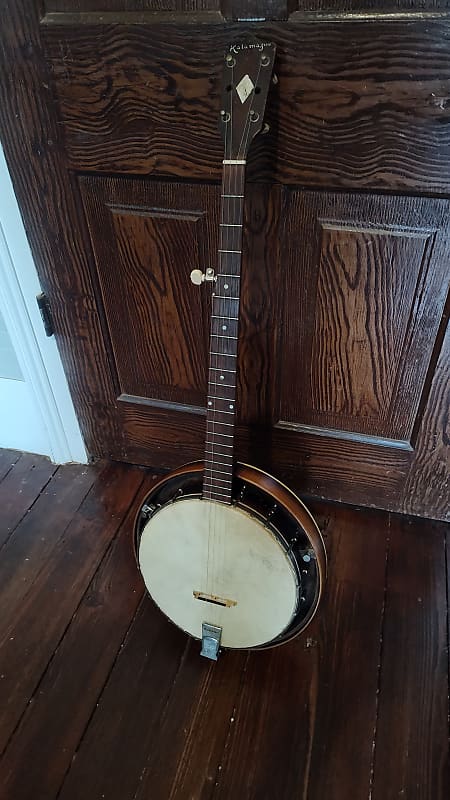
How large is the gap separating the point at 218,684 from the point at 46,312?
0.86 meters

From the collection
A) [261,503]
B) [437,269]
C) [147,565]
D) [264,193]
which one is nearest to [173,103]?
[264,193]

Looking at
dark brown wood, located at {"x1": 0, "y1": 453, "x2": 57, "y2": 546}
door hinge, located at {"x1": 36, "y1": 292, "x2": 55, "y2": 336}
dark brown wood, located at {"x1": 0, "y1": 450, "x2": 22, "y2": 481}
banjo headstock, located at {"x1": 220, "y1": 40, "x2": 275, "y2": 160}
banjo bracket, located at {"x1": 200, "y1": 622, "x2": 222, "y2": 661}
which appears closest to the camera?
banjo headstock, located at {"x1": 220, "y1": 40, "x2": 275, "y2": 160}

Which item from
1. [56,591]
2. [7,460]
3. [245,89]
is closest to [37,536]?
[56,591]

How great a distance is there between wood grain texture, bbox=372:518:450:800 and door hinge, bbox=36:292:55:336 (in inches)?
36.4

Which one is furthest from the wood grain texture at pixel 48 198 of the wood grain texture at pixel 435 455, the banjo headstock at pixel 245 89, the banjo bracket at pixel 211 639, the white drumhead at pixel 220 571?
the wood grain texture at pixel 435 455

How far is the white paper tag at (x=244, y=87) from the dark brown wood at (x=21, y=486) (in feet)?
3.56

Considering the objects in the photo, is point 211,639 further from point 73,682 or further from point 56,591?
point 56,591

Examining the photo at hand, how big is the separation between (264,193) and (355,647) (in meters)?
0.89

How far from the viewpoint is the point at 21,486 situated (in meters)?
1.49

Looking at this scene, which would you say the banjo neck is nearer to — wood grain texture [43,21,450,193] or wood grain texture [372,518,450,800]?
wood grain texture [43,21,450,193]

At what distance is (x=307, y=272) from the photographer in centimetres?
107

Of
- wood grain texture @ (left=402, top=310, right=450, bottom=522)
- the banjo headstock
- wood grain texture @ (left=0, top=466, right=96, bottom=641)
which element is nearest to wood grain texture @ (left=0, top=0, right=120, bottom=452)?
wood grain texture @ (left=0, top=466, right=96, bottom=641)

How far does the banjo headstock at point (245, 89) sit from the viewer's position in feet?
→ 2.51

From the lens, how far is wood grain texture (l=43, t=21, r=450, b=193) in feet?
2.70
